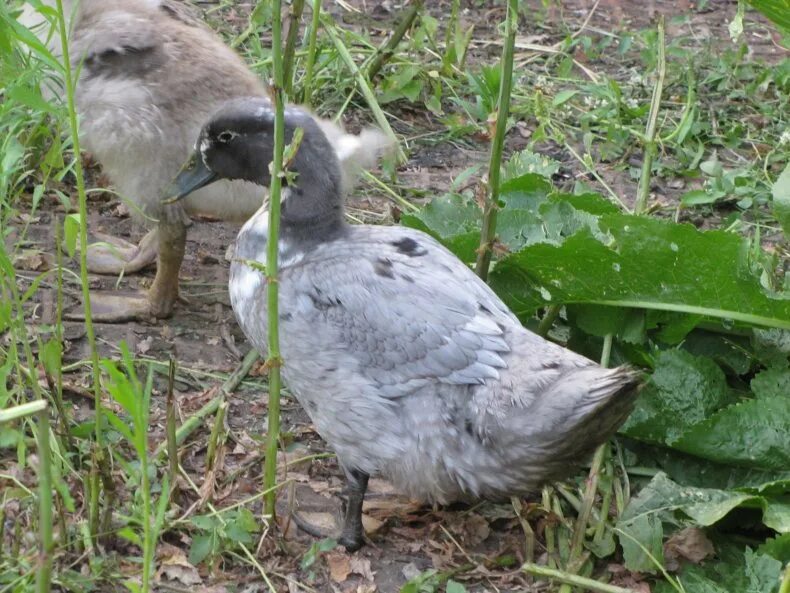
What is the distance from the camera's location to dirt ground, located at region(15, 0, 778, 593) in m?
3.04

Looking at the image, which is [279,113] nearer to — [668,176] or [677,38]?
[668,176]

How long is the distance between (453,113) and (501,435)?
2871mm

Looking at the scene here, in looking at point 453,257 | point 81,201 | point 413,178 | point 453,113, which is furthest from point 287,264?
point 453,113

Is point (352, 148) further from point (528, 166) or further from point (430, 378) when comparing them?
point (430, 378)

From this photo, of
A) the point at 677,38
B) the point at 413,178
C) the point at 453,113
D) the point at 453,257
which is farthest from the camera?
the point at 677,38

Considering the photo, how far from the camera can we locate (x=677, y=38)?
6.04 meters

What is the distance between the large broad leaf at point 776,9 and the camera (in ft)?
11.1

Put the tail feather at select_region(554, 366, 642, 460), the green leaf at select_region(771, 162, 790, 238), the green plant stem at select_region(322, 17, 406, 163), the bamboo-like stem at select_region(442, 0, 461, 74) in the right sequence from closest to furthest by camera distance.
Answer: the tail feather at select_region(554, 366, 642, 460) < the green leaf at select_region(771, 162, 790, 238) < the green plant stem at select_region(322, 17, 406, 163) < the bamboo-like stem at select_region(442, 0, 461, 74)

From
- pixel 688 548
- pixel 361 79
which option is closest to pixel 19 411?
pixel 688 548

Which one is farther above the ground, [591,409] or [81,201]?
[81,201]

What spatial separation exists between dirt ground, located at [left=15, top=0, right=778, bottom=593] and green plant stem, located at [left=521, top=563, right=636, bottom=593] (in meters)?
0.10

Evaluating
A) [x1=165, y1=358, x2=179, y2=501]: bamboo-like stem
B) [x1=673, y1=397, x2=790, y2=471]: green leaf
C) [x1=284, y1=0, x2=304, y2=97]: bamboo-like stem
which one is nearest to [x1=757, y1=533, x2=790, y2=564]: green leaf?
[x1=673, y1=397, x2=790, y2=471]: green leaf

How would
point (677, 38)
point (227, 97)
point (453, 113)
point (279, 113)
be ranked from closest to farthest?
point (279, 113) → point (227, 97) → point (453, 113) → point (677, 38)

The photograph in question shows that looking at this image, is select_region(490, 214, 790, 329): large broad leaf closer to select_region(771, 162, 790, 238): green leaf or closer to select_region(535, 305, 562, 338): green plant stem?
select_region(535, 305, 562, 338): green plant stem
